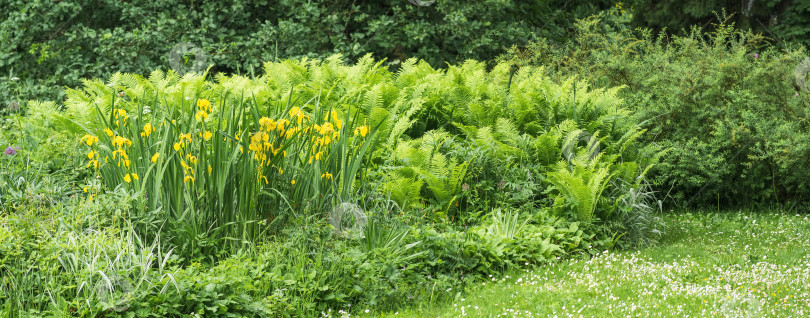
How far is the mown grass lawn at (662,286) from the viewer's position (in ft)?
→ 13.8

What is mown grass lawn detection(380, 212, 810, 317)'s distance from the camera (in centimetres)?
420

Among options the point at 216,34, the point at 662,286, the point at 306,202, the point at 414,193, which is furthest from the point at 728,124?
the point at 216,34

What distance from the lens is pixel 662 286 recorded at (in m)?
4.71

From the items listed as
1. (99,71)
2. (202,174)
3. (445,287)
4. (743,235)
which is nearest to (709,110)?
(743,235)

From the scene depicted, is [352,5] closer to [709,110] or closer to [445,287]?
[709,110]

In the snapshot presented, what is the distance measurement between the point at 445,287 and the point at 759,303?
178cm

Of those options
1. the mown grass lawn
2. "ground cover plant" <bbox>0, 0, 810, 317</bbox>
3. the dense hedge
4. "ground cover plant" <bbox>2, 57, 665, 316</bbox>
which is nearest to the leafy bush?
"ground cover plant" <bbox>0, 0, 810, 317</bbox>

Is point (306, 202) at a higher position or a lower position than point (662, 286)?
higher

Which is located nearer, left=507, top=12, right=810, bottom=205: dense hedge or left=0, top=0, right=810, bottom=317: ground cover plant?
left=0, top=0, right=810, bottom=317: ground cover plant

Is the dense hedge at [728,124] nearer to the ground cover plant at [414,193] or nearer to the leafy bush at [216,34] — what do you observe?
the ground cover plant at [414,193]

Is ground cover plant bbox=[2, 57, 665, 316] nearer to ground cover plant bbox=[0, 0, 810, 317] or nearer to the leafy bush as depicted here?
ground cover plant bbox=[0, 0, 810, 317]

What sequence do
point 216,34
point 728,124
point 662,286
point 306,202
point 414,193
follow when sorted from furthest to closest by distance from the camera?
1. point 216,34
2. point 728,124
3. point 414,193
4. point 306,202
5. point 662,286

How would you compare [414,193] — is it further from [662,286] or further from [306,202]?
[662,286]

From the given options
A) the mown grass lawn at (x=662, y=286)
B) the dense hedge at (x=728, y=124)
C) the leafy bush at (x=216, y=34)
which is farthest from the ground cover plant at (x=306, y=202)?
the leafy bush at (x=216, y=34)
